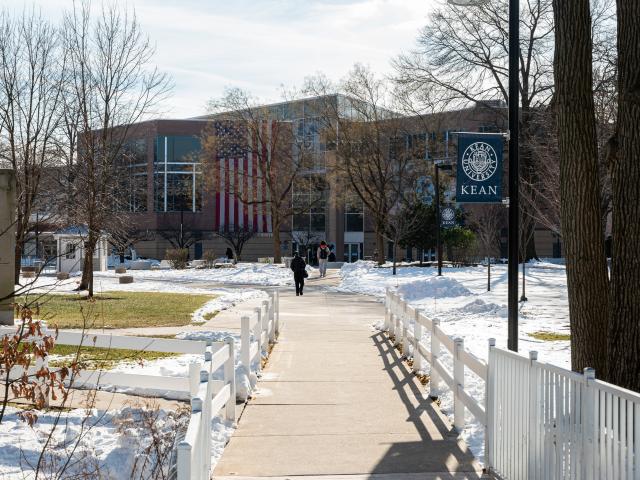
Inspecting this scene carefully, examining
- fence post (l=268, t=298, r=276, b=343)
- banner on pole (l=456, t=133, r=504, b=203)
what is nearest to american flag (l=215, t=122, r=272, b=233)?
fence post (l=268, t=298, r=276, b=343)

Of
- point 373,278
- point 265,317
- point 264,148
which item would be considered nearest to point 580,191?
point 265,317

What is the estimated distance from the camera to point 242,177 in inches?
2549

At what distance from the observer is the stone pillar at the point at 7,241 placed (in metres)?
19.6

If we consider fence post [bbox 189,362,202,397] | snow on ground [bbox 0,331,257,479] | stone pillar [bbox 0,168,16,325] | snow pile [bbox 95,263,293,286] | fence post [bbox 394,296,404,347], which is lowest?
snow pile [bbox 95,263,293,286]

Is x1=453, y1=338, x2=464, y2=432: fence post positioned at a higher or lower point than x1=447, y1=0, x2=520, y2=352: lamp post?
lower

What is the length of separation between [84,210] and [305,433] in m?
22.7

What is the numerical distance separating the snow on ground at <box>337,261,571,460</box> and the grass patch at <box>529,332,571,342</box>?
238mm

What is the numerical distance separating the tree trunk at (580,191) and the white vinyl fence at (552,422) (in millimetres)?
1192

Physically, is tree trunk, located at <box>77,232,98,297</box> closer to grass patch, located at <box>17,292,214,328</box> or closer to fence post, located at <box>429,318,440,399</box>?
grass patch, located at <box>17,292,214,328</box>

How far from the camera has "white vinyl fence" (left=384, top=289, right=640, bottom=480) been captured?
4.59 meters

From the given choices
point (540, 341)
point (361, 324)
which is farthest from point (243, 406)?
point (361, 324)

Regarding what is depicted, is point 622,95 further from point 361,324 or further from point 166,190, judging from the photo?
point 166,190

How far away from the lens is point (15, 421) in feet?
32.0

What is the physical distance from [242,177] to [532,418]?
59.3 meters
